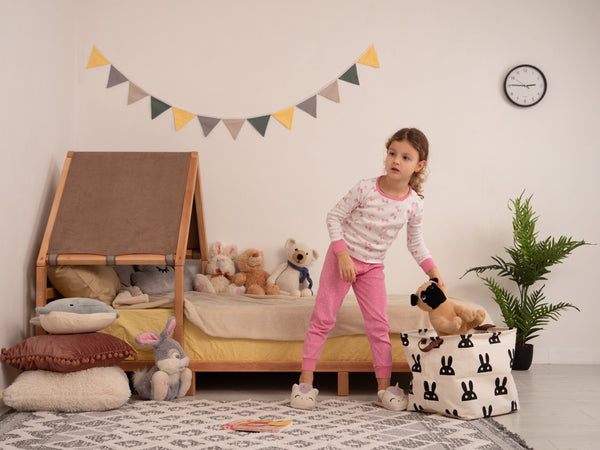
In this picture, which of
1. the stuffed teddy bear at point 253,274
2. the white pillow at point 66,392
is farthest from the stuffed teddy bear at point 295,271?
the white pillow at point 66,392

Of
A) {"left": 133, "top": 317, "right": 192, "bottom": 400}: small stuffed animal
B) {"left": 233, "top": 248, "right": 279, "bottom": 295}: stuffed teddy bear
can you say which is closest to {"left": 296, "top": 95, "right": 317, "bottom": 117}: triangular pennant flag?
{"left": 233, "top": 248, "right": 279, "bottom": 295}: stuffed teddy bear

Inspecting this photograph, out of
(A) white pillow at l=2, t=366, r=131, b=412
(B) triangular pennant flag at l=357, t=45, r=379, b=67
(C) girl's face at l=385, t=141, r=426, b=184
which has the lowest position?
(A) white pillow at l=2, t=366, r=131, b=412

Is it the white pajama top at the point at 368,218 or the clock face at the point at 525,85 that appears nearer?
the white pajama top at the point at 368,218

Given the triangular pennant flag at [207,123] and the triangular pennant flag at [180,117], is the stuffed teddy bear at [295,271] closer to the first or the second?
the triangular pennant flag at [207,123]

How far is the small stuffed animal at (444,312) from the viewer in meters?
2.32

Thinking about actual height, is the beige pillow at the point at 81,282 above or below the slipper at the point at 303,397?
above

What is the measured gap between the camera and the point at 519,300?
141 inches

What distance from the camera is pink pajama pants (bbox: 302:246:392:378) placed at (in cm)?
248

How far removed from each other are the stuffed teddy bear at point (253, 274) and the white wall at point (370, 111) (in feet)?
0.41

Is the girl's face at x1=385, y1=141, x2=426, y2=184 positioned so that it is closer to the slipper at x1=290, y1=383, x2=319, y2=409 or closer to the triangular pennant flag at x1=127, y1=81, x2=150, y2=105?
the slipper at x1=290, y1=383, x2=319, y2=409

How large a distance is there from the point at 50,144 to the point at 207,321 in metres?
1.31

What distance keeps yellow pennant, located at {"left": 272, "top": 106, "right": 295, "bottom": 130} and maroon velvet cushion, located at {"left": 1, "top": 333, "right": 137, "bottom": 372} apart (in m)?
Result: 1.74

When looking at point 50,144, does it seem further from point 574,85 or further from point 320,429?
point 574,85

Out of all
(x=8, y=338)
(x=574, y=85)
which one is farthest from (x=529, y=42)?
(x=8, y=338)
